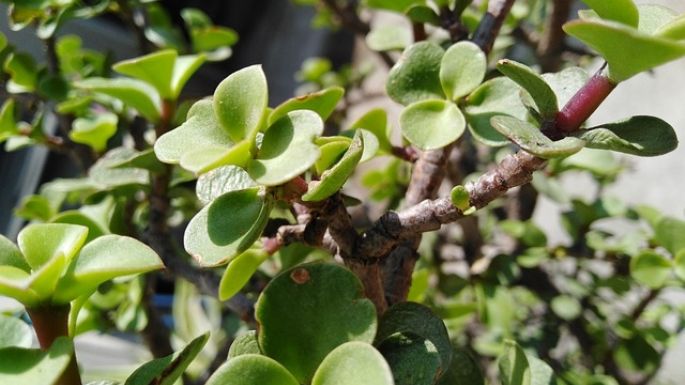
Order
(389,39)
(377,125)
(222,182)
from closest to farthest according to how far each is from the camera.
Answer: (222,182)
(377,125)
(389,39)

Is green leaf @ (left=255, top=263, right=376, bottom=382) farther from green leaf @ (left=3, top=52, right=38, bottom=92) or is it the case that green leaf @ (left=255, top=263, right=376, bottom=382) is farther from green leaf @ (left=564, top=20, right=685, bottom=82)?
green leaf @ (left=3, top=52, right=38, bottom=92)

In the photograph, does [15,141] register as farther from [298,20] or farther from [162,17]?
[298,20]

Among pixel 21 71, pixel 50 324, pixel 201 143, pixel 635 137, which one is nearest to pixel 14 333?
pixel 50 324

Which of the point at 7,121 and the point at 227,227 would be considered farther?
the point at 7,121

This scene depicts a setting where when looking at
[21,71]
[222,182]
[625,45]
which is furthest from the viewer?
[21,71]

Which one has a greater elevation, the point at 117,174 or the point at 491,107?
the point at 491,107

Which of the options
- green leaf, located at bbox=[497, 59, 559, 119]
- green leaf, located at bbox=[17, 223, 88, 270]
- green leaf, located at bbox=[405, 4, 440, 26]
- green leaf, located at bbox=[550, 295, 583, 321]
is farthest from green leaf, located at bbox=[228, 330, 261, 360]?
green leaf, located at bbox=[550, 295, 583, 321]

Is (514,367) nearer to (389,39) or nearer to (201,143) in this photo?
(201,143)
